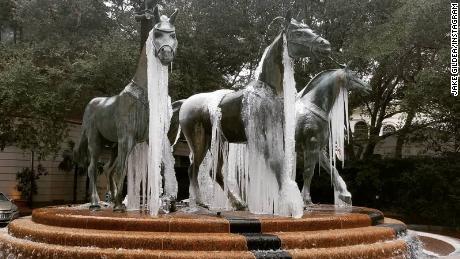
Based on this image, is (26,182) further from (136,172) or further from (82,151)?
(136,172)

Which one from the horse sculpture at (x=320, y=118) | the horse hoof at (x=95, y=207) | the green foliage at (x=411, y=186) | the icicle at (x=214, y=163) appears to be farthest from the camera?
the green foliage at (x=411, y=186)

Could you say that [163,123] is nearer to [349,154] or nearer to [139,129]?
[139,129]

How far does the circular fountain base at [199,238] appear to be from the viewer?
6938 millimetres

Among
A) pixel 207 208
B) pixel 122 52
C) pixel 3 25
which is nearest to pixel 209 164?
pixel 207 208

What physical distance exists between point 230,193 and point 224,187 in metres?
0.63

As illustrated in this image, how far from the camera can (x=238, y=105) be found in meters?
9.69

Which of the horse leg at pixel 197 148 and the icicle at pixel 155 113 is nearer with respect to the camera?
the icicle at pixel 155 113

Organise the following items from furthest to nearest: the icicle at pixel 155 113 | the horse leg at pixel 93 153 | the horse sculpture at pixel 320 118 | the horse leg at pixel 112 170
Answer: the horse sculpture at pixel 320 118 < the horse leg at pixel 112 170 < the horse leg at pixel 93 153 < the icicle at pixel 155 113

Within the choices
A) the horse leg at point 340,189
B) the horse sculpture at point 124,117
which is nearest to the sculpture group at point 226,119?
the horse sculpture at point 124,117

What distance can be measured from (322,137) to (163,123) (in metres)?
4.12

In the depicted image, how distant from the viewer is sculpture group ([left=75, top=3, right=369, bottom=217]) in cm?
902

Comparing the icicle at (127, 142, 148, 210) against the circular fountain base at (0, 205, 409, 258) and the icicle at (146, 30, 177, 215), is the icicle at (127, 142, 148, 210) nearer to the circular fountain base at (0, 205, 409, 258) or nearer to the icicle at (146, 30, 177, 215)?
the icicle at (146, 30, 177, 215)

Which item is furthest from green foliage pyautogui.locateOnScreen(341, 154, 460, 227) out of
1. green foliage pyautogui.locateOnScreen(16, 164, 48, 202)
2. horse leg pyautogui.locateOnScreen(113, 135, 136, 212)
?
green foliage pyautogui.locateOnScreen(16, 164, 48, 202)

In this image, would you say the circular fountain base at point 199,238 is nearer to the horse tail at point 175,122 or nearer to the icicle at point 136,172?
the icicle at point 136,172
